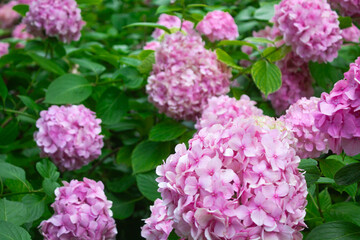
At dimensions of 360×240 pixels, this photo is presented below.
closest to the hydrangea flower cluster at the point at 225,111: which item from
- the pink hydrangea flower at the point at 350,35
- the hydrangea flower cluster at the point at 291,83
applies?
the hydrangea flower cluster at the point at 291,83

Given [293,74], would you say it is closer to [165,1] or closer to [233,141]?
[165,1]

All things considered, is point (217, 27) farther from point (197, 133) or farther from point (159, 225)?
point (159, 225)

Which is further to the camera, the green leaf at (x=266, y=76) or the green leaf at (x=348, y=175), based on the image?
the green leaf at (x=266, y=76)

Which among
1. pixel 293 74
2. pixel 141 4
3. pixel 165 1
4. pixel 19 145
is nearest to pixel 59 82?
pixel 19 145

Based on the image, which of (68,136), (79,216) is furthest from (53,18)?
(79,216)

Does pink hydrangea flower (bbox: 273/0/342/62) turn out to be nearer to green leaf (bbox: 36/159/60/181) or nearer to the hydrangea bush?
the hydrangea bush

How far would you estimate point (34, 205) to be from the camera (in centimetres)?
124

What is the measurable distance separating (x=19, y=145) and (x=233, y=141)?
3.73ft

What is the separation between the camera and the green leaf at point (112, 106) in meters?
1.64

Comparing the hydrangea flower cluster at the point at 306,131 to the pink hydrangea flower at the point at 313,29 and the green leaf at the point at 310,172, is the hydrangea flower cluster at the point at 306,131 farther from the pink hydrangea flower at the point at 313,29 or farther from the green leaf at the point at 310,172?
the pink hydrangea flower at the point at 313,29

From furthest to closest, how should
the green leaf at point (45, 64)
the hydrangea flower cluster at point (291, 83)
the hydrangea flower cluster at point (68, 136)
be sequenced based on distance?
the green leaf at point (45, 64) < the hydrangea flower cluster at point (291, 83) < the hydrangea flower cluster at point (68, 136)

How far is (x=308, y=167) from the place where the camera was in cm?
102

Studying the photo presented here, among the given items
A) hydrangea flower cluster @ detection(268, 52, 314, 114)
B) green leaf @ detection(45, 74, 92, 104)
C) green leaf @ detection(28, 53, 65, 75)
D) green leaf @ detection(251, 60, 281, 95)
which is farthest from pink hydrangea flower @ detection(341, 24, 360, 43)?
green leaf @ detection(28, 53, 65, 75)

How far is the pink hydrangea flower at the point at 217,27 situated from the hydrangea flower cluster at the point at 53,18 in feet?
1.73
